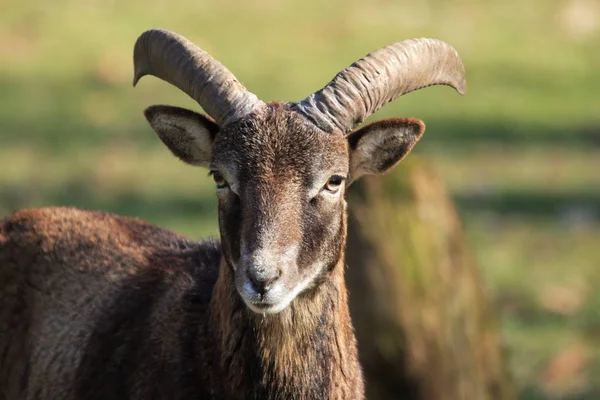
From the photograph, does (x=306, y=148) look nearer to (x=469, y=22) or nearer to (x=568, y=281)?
(x=568, y=281)

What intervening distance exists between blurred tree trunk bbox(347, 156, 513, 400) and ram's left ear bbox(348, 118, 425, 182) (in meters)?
2.77

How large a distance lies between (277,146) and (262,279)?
820 millimetres

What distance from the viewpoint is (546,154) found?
2183 cm

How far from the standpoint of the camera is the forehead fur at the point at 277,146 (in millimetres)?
7676

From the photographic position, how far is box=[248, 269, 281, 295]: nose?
7.28 meters

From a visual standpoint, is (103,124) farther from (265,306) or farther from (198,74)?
(265,306)

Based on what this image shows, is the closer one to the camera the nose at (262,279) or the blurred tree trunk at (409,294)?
the nose at (262,279)

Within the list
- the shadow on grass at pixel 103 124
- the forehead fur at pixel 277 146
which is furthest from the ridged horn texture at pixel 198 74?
the shadow on grass at pixel 103 124

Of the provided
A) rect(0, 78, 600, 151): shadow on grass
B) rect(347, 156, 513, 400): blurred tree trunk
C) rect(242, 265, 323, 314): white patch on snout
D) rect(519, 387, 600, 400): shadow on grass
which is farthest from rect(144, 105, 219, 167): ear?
rect(0, 78, 600, 151): shadow on grass

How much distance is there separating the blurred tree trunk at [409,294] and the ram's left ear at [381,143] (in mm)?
2775

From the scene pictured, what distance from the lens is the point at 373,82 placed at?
8062mm

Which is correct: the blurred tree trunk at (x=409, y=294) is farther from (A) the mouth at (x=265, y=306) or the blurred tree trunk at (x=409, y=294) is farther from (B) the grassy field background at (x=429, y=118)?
(A) the mouth at (x=265, y=306)

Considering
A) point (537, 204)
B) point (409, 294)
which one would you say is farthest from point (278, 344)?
point (537, 204)

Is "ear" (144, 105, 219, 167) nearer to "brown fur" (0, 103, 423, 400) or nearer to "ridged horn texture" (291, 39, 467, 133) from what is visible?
"brown fur" (0, 103, 423, 400)
